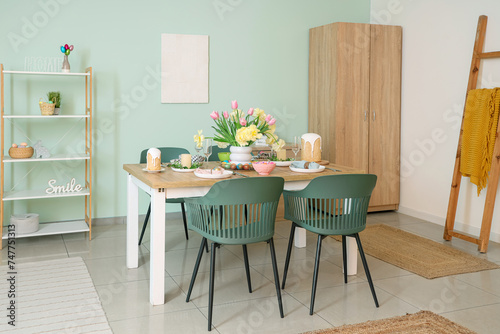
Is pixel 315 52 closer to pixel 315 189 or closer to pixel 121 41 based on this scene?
pixel 121 41

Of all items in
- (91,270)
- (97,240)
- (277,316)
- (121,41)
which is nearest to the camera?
(277,316)

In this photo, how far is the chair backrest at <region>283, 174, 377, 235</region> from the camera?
112 inches

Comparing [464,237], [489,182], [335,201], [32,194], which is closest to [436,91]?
[489,182]

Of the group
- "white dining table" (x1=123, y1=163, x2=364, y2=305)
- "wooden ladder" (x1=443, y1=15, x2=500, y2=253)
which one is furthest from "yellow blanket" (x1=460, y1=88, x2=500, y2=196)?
"white dining table" (x1=123, y1=163, x2=364, y2=305)

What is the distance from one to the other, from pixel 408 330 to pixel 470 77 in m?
2.68

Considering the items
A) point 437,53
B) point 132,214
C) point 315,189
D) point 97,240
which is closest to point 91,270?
point 132,214

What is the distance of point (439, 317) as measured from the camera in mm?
2770

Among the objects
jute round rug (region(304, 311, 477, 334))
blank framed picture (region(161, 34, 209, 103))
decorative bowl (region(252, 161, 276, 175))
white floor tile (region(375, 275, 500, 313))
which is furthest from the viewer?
blank framed picture (region(161, 34, 209, 103))

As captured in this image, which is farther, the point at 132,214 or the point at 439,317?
the point at 132,214

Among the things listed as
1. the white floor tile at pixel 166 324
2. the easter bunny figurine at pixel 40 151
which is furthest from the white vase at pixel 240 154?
the easter bunny figurine at pixel 40 151

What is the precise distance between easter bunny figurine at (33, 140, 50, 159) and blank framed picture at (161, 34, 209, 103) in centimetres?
123

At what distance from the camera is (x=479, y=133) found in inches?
167

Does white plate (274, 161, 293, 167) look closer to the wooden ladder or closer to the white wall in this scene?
the wooden ladder

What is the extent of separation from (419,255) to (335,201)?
4.57 ft
